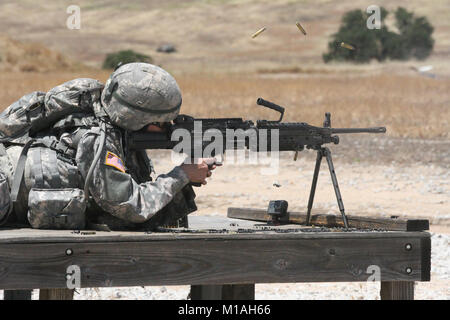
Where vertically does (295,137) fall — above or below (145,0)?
below

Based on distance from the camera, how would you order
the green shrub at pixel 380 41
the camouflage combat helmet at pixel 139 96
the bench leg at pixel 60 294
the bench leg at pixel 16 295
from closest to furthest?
the camouflage combat helmet at pixel 139 96, the bench leg at pixel 60 294, the bench leg at pixel 16 295, the green shrub at pixel 380 41

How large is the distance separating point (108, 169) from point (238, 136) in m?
0.78

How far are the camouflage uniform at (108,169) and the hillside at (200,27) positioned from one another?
6218 cm

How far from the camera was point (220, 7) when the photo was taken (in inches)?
3981

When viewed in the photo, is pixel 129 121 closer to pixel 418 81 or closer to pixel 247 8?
pixel 418 81

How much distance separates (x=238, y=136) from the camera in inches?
177

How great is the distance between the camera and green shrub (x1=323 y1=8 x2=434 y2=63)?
194 ft

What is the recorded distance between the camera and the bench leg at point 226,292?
4.62 m

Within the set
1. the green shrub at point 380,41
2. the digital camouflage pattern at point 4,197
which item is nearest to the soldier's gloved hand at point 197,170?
the digital camouflage pattern at point 4,197

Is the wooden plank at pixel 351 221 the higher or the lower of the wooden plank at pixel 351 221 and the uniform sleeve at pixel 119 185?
the lower

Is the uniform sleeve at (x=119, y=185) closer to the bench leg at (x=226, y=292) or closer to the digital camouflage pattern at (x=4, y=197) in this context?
the digital camouflage pattern at (x=4, y=197)

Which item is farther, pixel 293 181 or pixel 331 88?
pixel 331 88
